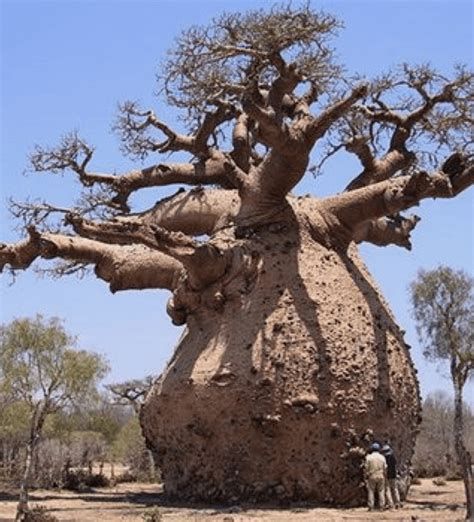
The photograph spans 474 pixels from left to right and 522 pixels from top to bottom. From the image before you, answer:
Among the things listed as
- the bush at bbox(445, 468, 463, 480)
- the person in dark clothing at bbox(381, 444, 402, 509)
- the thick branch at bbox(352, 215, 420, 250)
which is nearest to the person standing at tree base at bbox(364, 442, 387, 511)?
the person in dark clothing at bbox(381, 444, 402, 509)

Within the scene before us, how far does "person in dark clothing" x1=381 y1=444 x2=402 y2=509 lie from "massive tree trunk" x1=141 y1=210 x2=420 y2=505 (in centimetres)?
19

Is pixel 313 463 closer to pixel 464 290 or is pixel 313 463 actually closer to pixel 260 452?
pixel 260 452

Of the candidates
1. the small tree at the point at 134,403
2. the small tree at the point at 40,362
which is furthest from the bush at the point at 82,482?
the small tree at the point at 40,362

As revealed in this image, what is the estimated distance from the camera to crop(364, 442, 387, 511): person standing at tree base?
27.2 ft

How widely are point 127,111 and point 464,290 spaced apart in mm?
18068

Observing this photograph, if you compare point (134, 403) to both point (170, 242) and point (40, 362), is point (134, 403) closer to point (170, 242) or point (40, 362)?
point (40, 362)

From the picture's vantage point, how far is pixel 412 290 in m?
28.3

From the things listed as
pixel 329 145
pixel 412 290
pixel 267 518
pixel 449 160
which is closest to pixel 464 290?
pixel 412 290

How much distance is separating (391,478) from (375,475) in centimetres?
33

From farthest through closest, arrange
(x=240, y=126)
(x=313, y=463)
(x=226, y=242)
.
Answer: (x=240, y=126)
(x=226, y=242)
(x=313, y=463)

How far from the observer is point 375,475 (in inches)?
327

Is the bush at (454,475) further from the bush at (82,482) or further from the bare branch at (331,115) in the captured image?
the bare branch at (331,115)

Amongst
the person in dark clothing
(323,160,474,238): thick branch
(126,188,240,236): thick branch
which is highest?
(126,188,240,236): thick branch

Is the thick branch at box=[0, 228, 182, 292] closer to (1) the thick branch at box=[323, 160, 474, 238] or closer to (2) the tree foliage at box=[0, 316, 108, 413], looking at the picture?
(1) the thick branch at box=[323, 160, 474, 238]
